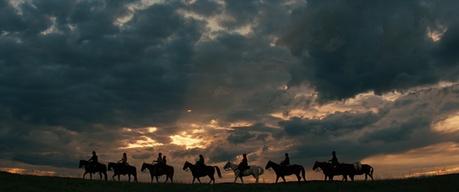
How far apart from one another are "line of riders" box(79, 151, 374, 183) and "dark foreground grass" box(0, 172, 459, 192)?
5442mm

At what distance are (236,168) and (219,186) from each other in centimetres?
737

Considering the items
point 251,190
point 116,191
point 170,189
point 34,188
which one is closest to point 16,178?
point 34,188

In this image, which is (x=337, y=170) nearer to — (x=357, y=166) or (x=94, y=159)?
(x=357, y=166)

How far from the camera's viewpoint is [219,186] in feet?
143

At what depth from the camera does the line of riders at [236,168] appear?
49906mm

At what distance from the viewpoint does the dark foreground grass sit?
38.9m

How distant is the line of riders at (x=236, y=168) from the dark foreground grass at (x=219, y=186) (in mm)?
5442

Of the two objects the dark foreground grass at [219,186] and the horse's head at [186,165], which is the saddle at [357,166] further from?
the horse's head at [186,165]

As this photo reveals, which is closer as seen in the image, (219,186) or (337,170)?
(219,186)

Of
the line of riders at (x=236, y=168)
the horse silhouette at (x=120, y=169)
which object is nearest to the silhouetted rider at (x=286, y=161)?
the line of riders at (x=236, y=168)

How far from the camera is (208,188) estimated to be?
137 feet

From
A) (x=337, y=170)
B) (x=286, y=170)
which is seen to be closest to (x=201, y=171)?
(x=286, y=170)

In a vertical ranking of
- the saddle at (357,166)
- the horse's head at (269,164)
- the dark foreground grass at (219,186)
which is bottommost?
the dark foreground grass at (219,186)

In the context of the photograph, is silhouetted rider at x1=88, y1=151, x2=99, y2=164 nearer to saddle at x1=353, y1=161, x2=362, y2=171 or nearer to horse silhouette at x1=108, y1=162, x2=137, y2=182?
horse silhouette at x1=108, y1=162, x2=137, y2=182
